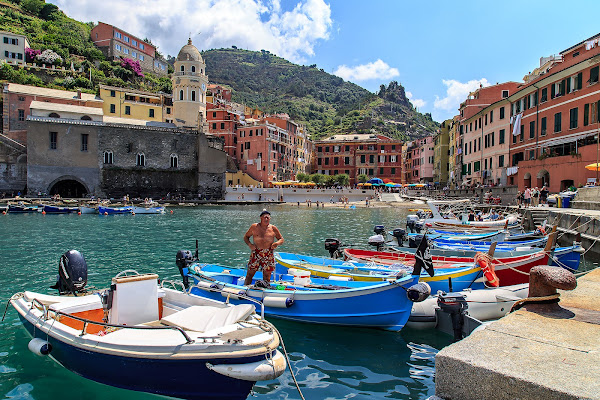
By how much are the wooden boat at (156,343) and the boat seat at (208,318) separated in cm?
2

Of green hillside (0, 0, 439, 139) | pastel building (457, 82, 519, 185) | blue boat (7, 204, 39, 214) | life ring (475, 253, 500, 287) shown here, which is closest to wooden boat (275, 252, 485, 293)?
life ring (475, 253, 500, 287)

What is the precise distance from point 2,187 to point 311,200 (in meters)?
42.2

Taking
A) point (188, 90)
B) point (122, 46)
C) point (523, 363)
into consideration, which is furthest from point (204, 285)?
point (122, 46)

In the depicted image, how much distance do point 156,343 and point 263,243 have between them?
13.8 ft

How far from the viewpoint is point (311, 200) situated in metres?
65.9

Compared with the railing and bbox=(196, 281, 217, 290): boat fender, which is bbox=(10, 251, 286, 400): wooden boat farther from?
bbox=(196, 281, 217, 290): boat fender

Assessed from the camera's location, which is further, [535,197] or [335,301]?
[535,197]

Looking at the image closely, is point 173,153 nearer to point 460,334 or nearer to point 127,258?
point 127,258

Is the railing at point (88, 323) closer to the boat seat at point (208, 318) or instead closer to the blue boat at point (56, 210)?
the boat seat at point (208, 318)

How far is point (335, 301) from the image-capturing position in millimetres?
9367

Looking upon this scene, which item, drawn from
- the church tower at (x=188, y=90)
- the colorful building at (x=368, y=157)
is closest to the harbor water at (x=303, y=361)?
the church tower at (x=188, y=90)

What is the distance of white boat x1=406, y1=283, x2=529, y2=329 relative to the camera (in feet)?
30.2

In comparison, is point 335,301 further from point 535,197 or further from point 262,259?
point 535,197

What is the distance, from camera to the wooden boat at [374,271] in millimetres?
11406
